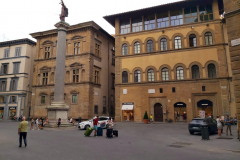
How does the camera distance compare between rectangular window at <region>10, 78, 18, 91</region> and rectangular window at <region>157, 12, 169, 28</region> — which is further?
rectangular window at <region>10, 78, 18, 91</region>

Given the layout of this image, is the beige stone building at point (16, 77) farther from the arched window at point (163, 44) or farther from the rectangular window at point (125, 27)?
the arched window at point (163, 44)

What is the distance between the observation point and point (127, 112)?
3350 cm

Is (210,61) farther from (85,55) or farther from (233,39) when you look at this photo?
(85,55)

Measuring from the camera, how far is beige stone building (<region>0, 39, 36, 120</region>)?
4306 cm

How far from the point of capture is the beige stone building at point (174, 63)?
29109mm

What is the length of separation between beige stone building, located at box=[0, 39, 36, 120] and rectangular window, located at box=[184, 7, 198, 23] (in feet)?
114

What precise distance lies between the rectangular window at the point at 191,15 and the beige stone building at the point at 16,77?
34612 mm

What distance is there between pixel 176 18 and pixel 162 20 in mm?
2318

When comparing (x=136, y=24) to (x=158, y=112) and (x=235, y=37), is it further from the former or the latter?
(x=235, y=37)

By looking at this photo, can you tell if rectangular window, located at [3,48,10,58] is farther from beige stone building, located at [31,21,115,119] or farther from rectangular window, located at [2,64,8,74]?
beige stone building, located at [31,21,115,119]

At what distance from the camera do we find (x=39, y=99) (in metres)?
38.6

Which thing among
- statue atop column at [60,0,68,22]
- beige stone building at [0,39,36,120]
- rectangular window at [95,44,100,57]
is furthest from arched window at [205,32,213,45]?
beige stone building at [0,39,36,120]

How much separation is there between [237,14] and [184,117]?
817 inches

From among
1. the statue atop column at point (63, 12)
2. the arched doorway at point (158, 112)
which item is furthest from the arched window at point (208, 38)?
the statue atop column at point (63, 12)
